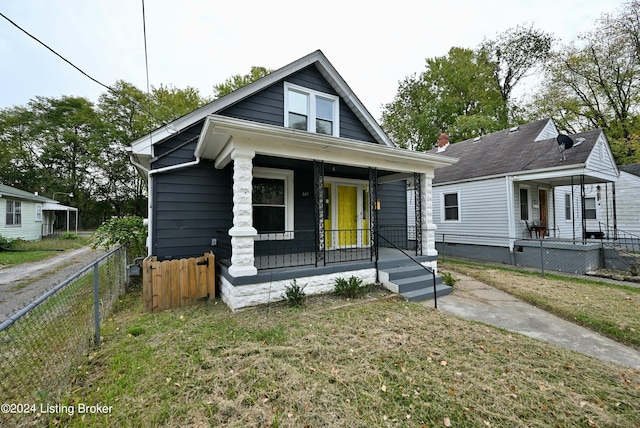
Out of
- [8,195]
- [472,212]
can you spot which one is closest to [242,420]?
[472,212]

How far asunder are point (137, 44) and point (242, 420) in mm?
5896

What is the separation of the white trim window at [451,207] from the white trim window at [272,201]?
317 inches

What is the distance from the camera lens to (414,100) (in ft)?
82.9

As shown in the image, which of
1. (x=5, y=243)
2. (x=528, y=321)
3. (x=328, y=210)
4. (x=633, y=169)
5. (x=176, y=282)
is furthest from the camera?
(x=633, y=169)

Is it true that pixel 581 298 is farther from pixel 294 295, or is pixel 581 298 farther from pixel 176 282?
pixel 176 282

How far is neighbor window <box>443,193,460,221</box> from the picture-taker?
11.5 m

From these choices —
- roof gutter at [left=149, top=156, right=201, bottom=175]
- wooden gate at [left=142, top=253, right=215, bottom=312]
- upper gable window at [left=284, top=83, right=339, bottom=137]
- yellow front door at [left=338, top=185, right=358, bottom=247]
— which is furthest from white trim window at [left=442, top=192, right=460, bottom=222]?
roof gutter at [left=149, top=156, right=201, bottom=175]

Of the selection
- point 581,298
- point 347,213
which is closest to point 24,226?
point 347,213

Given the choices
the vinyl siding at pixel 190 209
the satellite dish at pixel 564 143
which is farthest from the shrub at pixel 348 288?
the satellite dish at pixel 564 143

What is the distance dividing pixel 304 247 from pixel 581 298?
20.2 ft

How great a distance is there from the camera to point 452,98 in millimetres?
23047

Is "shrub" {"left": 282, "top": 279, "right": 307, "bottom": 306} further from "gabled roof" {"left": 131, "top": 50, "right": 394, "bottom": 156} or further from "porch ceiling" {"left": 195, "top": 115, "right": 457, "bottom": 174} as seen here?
"gabled roof" {"left": 131, "top": 50, "right": 394, "bottom": 156}

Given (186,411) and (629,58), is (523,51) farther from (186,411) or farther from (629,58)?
(186,411)

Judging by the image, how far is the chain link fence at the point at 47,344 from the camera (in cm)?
227
